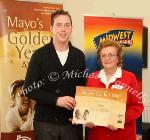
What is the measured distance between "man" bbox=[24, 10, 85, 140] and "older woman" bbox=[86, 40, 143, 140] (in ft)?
0.59

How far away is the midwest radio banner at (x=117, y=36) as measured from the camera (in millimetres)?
2785

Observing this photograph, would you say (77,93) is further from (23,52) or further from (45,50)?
(23,52)

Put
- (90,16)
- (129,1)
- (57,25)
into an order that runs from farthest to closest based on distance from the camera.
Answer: (129,1), (90,16), (57,25)

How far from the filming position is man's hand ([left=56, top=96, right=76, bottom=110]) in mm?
1938

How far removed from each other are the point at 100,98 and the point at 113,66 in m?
0.25

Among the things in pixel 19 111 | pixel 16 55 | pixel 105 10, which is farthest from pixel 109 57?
pixel 105 10

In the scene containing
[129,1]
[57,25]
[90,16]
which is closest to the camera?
[57,25]

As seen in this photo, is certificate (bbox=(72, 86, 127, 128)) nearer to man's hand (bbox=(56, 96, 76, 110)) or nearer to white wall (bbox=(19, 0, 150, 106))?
man's hand (bbox=(56, 96, 76, 110))

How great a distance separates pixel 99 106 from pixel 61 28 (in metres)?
0.61

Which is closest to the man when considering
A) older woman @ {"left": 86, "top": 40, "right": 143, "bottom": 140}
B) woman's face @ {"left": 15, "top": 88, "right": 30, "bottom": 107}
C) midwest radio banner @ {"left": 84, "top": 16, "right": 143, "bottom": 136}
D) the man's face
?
the man's face

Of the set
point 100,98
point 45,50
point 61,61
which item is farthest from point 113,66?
point 45,50

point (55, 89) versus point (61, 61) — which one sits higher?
point (61, 61)

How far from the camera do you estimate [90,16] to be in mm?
2785

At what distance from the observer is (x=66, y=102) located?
1.95 meters
